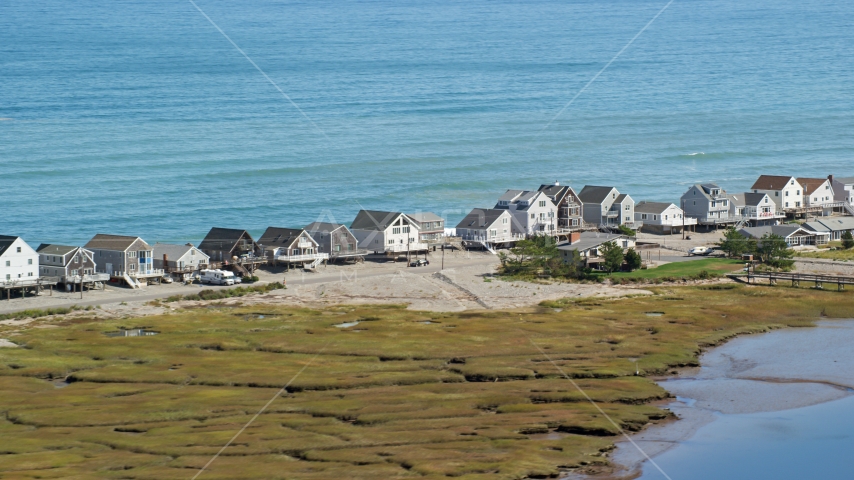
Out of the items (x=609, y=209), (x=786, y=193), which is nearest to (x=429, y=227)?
(x=609, y=209)

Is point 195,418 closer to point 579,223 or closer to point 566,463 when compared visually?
point 566,463

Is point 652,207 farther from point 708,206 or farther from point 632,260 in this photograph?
point 632,260

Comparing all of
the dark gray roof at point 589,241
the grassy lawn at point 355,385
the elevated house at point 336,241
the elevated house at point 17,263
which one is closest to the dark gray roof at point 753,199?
the dark gray roof at point 589,241

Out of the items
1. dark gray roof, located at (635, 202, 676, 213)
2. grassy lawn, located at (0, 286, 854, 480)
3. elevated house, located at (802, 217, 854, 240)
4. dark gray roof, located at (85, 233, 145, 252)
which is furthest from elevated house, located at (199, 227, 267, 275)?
elevated house, located at (802, 217, 854, 240)

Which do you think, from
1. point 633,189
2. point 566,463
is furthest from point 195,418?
point 633,189

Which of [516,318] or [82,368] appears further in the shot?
[516,318]

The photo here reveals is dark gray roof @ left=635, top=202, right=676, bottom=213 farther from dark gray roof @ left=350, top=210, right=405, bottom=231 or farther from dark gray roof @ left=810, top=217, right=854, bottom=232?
dark gray roof @ left=350, top=210, right=405, bottom=231

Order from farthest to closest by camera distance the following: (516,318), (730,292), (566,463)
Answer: (730,292), (516,318), (566,463)
